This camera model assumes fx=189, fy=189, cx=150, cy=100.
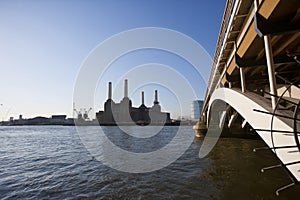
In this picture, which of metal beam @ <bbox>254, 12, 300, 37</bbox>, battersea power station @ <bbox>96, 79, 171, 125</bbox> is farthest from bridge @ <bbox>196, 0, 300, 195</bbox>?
battersea power station @ <bbox>96, 79, 171, 125</bbox>

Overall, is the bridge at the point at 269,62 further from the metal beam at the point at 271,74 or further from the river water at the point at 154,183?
the river water at the point at 154,183

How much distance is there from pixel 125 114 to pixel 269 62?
107 meters

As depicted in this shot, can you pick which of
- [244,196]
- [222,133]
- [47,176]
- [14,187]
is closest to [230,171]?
[244,196]

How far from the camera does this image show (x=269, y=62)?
16.3 ft

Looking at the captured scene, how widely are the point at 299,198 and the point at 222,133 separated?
58.3 feet

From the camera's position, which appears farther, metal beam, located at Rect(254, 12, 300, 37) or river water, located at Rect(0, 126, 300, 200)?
river water, located at Rect(0, 126, 300, 200)

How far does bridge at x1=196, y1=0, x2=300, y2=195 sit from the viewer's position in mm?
3877

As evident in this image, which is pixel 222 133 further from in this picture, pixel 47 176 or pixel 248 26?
pixel 47 176

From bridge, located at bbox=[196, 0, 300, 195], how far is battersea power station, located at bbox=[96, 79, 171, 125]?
98.3 meters

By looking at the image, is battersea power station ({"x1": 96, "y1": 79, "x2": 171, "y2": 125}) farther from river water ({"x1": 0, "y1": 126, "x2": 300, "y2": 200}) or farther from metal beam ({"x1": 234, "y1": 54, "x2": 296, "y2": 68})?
metal beam ({"x1": 234, "y1": 54, "x2": 296, "y2": 68})

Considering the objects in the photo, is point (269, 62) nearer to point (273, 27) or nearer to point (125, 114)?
point (273, 27)

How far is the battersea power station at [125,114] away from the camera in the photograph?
107 m

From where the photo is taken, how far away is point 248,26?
21.9 ft

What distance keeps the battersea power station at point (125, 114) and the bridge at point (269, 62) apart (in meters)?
98.3
